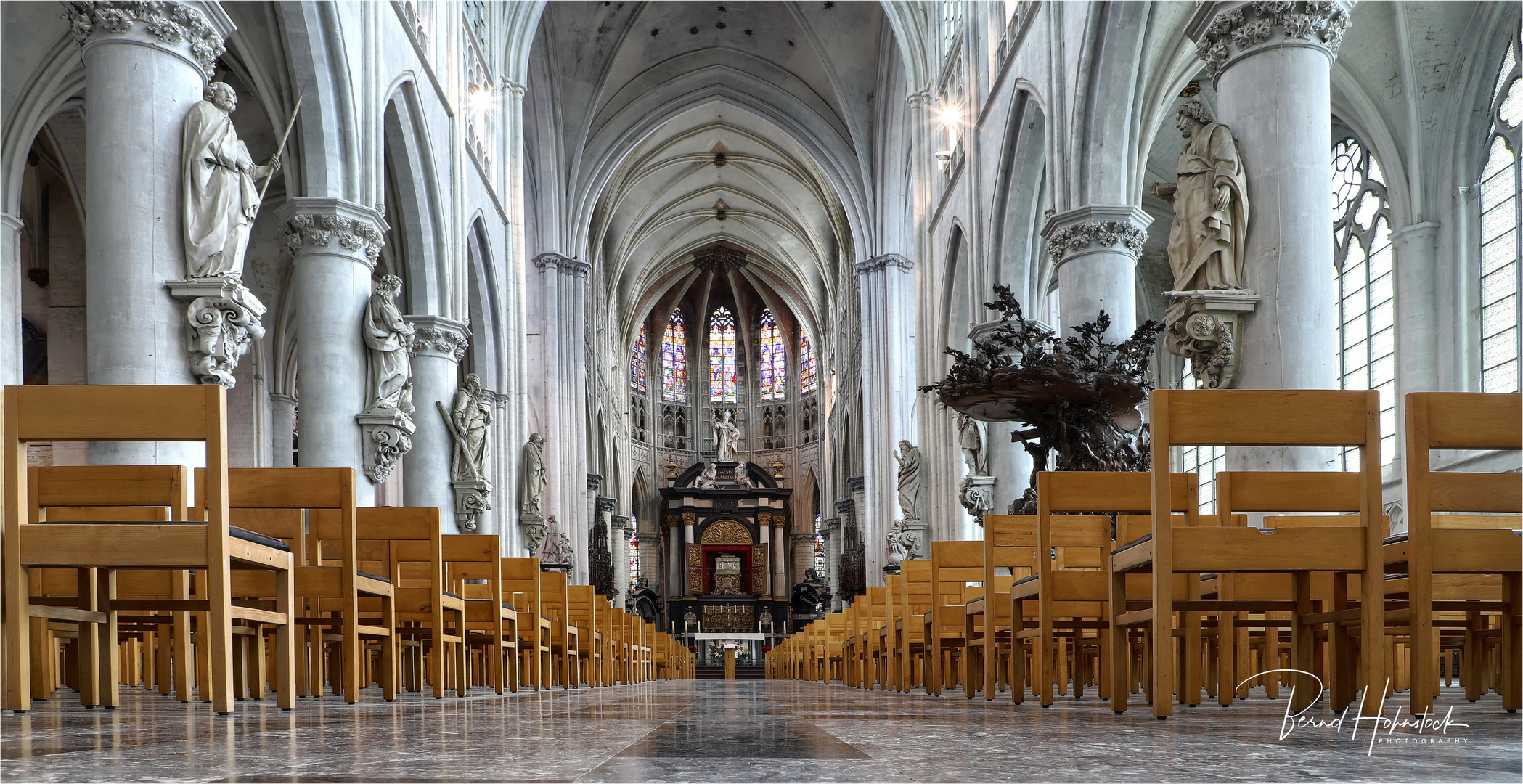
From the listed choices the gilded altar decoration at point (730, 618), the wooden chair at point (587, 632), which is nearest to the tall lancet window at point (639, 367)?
the gilded altar decoration at point (730, 618)

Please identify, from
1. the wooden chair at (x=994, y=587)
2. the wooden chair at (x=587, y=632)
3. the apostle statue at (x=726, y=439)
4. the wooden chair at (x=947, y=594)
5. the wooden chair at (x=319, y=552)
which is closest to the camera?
the wooden chair at (x=319, y=552)

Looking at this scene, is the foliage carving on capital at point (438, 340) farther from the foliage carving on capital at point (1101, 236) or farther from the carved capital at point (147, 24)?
the foliage carving on capital at point (1101, 236)

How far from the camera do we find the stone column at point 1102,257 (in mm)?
13102

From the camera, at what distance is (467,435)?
16422mm

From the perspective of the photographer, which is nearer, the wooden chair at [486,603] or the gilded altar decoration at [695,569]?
the wooden chair at [486,603]

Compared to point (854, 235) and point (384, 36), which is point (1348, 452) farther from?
point (854, 235)

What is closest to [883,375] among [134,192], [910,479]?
[910,479]

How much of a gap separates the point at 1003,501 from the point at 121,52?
12083mm

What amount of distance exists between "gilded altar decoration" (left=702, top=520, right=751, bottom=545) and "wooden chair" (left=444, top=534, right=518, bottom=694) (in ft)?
126

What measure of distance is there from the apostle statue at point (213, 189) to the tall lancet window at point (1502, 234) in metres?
13.4

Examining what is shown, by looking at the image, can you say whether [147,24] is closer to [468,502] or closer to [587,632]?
[587,632]

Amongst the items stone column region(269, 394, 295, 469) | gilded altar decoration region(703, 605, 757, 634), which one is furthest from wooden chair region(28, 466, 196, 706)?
gilded altar decoration region(703, 605, 757, 634)

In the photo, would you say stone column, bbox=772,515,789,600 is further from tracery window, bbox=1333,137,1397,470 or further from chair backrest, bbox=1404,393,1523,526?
chair backrest, bbox=1404,393,1523,526

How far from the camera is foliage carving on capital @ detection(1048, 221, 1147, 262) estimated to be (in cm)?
1313
